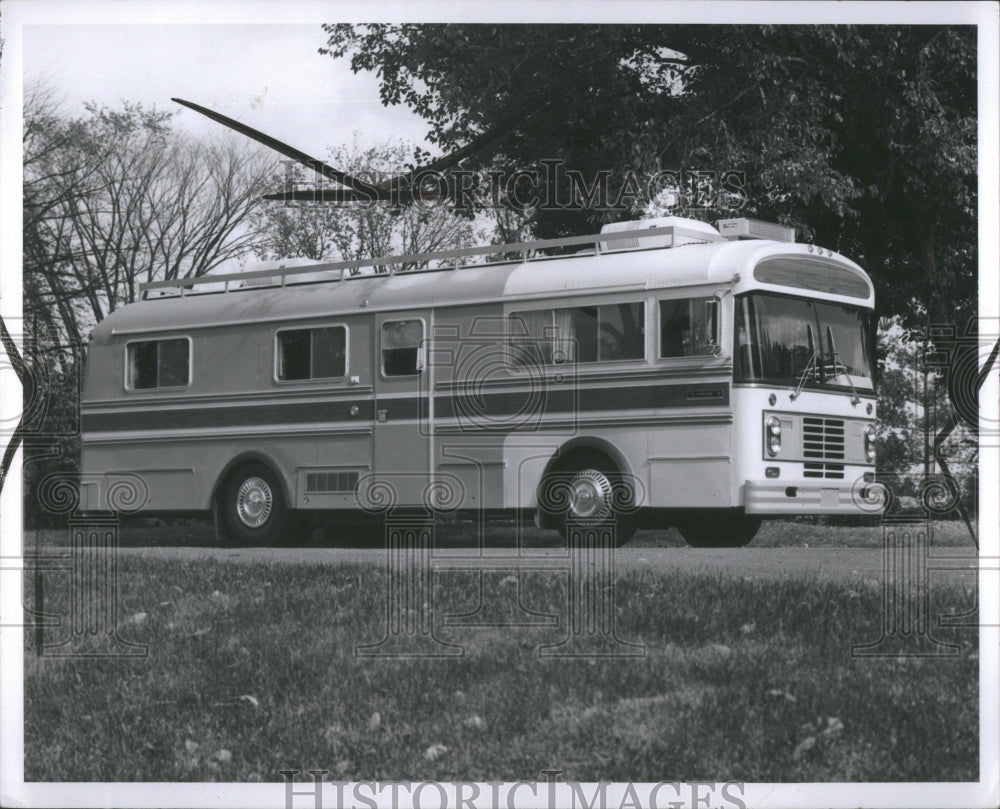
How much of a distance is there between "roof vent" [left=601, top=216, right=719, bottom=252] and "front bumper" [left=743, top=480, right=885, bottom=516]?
5.80ft

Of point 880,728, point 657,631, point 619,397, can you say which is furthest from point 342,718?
point 619,397

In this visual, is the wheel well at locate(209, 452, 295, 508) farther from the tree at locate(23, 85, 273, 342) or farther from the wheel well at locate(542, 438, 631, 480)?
the wheel well at locate(542, 438, 631, 480)

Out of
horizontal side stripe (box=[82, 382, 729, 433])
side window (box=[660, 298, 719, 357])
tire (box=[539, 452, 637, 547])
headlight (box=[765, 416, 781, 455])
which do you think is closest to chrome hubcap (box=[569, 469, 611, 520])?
tire (box=[539, 452, 637, 547])

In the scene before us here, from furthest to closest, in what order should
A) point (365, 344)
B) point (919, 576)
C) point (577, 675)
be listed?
point (365, 344) < point (919, 576) < point (577, 675)

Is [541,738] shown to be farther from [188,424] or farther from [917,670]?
[188,424]

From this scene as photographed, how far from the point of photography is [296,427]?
11445mm

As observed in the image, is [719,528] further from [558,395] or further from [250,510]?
[250,510]

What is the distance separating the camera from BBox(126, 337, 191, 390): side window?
39.7ft

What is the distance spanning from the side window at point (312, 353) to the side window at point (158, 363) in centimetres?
92

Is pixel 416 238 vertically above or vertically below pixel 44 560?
above

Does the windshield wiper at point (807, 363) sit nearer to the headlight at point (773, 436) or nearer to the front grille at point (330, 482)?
the headlight at point (773, 436)

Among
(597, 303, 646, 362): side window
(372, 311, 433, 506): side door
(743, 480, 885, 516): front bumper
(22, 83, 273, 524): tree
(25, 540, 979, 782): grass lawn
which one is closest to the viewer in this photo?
(25, 540, 979, 782): grass lawn

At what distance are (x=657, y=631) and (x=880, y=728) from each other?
138 cm

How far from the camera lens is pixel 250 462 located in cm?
1178
